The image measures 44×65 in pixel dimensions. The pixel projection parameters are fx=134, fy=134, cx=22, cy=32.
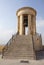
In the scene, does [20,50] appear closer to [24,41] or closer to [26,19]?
[24,41]

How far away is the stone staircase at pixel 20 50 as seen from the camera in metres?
14.8

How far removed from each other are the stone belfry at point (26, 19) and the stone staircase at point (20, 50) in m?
4.88

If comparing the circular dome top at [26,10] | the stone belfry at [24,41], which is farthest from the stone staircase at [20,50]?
the circular dome top at [26,10]

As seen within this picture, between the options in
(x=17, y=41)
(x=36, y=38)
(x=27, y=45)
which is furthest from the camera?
(x=36, y=38)

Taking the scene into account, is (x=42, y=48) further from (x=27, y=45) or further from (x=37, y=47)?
(x=27, y=45)

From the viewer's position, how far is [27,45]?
55.4ft

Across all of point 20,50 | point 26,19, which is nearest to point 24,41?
point 20,50

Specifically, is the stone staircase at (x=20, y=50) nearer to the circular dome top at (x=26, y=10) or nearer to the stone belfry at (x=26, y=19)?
the stone belfry at (x=26, y=19)

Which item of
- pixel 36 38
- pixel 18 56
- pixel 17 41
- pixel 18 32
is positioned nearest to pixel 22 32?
pixel 18 32

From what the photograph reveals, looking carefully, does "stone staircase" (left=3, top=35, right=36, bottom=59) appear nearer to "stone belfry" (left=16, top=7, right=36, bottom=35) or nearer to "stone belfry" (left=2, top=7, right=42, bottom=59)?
"stone belfry" (left=2, top=7, right=42, bottom=59)

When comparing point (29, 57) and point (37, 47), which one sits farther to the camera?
point (37, 47)

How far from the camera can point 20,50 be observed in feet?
51.8

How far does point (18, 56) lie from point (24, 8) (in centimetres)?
1107

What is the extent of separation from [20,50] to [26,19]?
31.8ft
